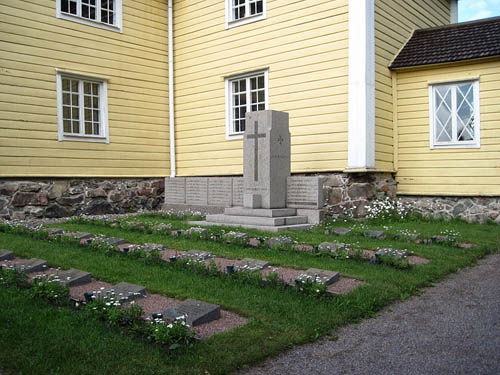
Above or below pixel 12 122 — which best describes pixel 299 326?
below

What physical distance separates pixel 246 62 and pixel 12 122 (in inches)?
239

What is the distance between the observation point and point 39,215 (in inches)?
464

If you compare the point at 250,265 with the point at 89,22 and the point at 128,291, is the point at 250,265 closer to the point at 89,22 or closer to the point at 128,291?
the point at 128,291

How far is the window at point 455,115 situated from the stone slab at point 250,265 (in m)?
7.17

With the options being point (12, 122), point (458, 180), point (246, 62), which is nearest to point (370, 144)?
point (458, 180)

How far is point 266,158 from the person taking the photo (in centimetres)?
980

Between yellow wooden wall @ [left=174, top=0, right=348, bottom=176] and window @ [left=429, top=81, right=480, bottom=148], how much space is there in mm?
2312

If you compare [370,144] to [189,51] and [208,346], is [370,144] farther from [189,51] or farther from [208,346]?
[208,346]

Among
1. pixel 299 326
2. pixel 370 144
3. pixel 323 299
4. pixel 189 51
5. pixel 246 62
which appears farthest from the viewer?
pixel 189 51

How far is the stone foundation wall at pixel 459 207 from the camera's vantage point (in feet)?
35.0

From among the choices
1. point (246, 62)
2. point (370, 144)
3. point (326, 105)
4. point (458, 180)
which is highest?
point (246, 62)

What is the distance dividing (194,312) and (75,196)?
30.9 feet

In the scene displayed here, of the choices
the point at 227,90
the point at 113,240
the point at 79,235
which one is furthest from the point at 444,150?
the point at 79,235

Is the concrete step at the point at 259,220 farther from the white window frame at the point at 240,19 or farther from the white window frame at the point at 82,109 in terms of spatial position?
the white window frame at the point at 240,19
